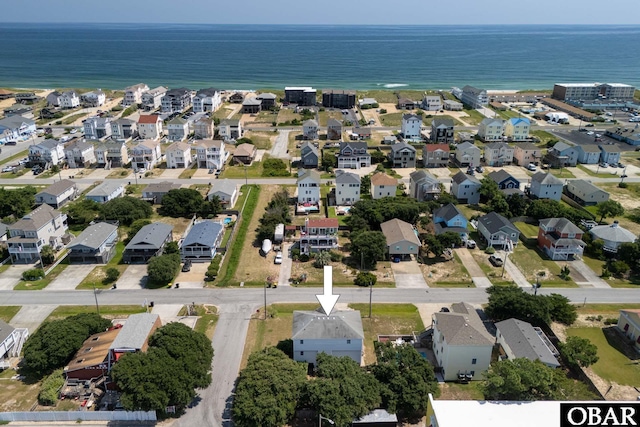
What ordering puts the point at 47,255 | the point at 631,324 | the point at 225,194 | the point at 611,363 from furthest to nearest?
the point at 225,194, the point at 47,255, the point at 631,324, the point at 611,363

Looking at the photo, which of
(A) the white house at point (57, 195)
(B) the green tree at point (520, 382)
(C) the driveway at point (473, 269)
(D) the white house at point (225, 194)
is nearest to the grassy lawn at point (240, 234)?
(D) the white house at point (225, 194)

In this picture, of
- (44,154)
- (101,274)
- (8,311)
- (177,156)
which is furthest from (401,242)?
(44,154)

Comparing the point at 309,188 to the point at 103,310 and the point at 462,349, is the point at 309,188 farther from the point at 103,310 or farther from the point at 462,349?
the point at 462,349

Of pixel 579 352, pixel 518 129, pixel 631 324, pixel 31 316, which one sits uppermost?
pixel 518 129

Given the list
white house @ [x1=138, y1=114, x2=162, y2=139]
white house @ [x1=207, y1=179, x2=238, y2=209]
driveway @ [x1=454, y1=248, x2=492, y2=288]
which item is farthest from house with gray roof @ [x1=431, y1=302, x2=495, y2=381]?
white house @ [x1=138, y1=114, x2=162, y2=139]

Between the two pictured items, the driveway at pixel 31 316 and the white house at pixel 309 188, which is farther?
the white house at pixel 309 188

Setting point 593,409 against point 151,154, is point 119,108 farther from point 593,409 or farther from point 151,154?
point 593,409

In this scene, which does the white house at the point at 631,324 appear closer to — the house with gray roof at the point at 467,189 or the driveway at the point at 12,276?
the house with gray roof at the point at 467,189
